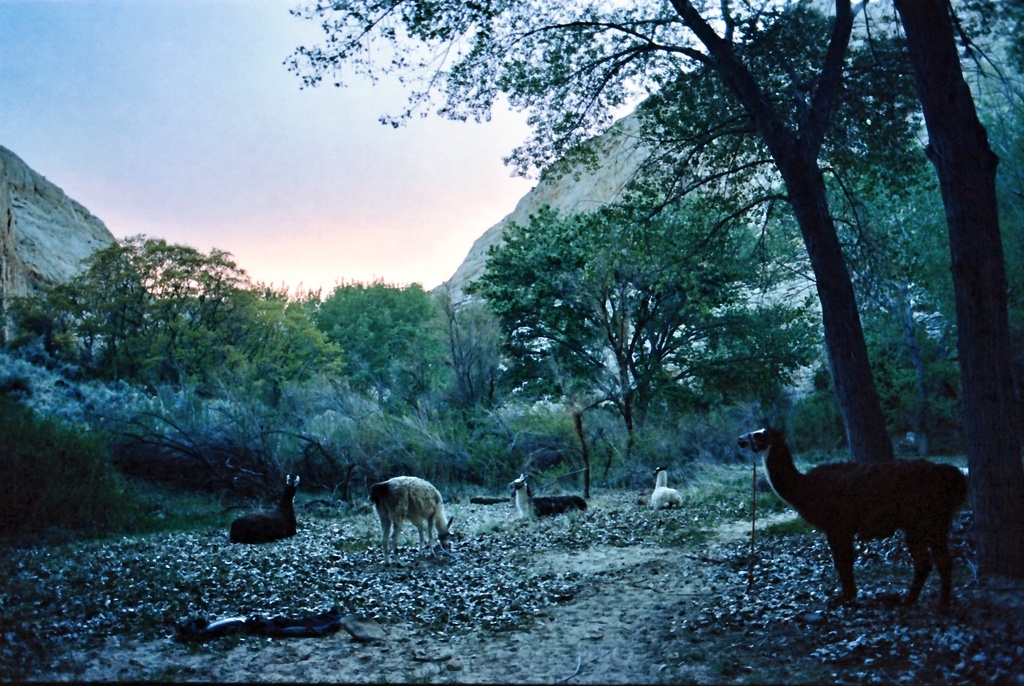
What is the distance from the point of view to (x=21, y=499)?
7.99m

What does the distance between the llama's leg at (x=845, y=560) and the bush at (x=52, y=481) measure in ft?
25.9

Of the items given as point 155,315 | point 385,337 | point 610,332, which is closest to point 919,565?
point 155,315

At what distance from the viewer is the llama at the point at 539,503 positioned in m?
10.5

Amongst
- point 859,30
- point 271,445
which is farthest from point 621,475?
point 859,30

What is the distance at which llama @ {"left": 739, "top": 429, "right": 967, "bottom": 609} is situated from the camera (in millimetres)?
4637

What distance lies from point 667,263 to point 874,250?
6.65ft

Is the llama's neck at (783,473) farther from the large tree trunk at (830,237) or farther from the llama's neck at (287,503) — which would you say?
the llama's neck at (287,503)

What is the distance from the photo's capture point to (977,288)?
4.91 m

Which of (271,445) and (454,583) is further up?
(271,445)

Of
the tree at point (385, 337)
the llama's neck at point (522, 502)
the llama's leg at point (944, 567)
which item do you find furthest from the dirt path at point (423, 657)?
the tree at point (385, 337)

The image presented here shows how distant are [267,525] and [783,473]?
20.6 feet

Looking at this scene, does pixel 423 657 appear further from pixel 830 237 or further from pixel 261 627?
pixel 830 237

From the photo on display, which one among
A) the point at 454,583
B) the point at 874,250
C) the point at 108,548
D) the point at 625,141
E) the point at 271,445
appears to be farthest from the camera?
the point at 271,445

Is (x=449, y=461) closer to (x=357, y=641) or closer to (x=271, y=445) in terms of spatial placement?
(x=271, y=445)
